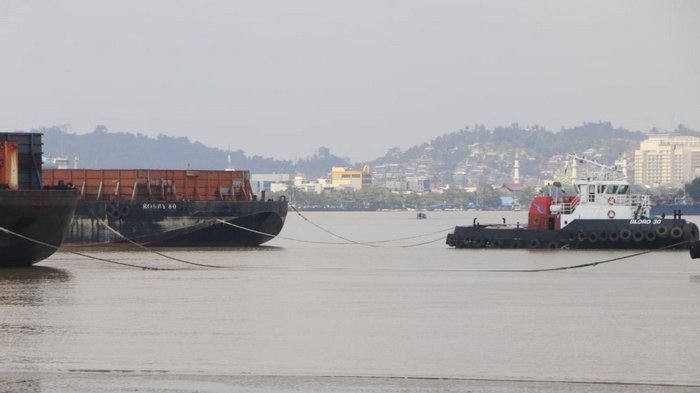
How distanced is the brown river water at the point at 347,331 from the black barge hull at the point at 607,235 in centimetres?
1596

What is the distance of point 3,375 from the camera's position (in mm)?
21859

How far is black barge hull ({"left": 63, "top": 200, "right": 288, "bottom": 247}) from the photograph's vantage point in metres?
→ 76.2

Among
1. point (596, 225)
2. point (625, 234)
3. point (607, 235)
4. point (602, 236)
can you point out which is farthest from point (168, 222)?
point (625, 234)

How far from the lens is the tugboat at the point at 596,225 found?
68.4 m

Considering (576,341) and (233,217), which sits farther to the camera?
(233,217)

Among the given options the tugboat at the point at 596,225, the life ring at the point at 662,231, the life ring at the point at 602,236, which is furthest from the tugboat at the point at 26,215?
the life ring at the point at 662,231

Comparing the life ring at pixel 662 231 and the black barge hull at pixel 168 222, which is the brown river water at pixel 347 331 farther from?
the black barge hull at pixel 168 222

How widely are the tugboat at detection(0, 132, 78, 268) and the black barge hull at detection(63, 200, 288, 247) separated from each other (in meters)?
21.3

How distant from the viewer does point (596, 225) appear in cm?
6938

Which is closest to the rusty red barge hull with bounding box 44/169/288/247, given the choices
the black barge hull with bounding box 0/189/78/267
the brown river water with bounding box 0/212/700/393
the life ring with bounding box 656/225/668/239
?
the black barge hull with bounding box 0/189/78/267

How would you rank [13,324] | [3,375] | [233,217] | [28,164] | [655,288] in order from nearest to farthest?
[3,375] < [13,324] < [655,288] < [28,164] < [233,217]

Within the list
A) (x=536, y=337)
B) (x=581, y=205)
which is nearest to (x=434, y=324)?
(x=536, y=337)

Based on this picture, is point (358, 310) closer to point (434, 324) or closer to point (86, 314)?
point (434, 324)

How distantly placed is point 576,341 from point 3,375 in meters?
11.1
